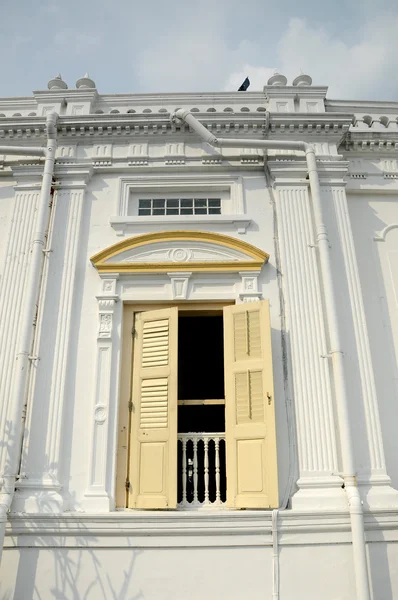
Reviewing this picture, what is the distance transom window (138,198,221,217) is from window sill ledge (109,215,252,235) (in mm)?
293

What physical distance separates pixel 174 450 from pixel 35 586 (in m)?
1.83

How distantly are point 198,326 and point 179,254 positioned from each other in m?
1.83

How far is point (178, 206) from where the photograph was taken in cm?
722

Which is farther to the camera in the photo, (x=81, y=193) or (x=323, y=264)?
(x=81, y=193)

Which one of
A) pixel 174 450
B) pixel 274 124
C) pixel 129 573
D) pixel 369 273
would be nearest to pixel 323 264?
pixel 369 273

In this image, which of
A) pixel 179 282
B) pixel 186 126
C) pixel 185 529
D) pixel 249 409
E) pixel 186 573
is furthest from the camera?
pixel 186 126

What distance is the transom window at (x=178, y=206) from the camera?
7176mm

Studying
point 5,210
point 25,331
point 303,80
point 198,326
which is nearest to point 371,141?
point 303,80

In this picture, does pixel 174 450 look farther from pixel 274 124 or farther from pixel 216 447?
pixel 274 124

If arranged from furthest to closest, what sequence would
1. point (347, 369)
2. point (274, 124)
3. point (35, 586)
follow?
1. point (274, 124)
2. point (347, 369)
3. point (35, 586)

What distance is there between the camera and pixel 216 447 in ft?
19.2

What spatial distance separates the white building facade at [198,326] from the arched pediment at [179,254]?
1.0 inches

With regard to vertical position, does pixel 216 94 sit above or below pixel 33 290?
above

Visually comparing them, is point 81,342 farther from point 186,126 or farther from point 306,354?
point 186,126
